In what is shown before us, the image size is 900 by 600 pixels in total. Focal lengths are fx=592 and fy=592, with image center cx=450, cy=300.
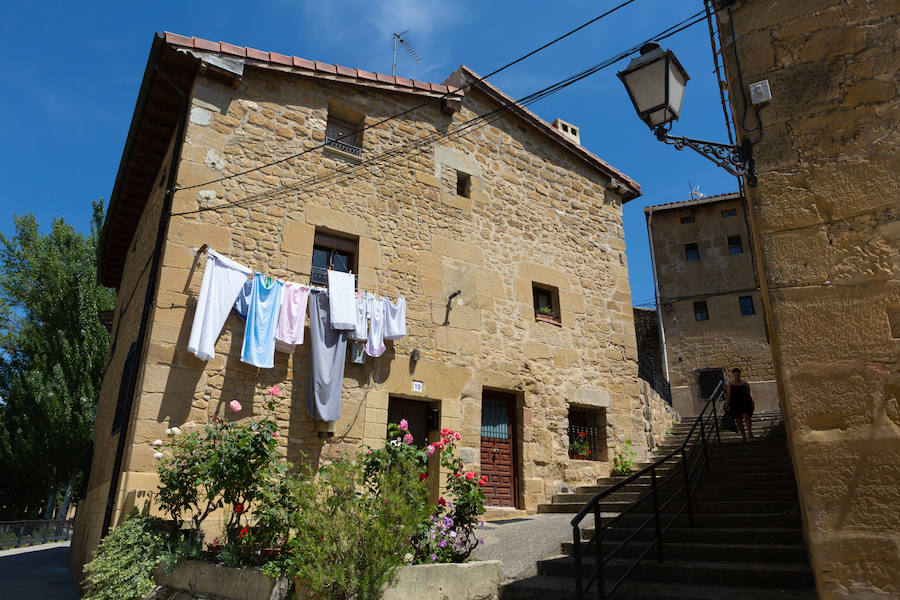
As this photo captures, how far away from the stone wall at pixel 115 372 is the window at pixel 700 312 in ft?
60.5

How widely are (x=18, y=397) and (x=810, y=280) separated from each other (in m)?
21.0

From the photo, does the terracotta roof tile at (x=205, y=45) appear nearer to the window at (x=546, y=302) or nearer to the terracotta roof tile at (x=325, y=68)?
the terracotta roof tile at (x=325, y=68)

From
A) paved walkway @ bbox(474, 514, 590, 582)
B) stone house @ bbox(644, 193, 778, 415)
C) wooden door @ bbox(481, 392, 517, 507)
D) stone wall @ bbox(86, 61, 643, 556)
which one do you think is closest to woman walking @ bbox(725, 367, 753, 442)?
stone wall @ bbox(86, 61, 643, 556)

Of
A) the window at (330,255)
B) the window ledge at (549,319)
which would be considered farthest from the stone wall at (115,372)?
the window ledge at (549,319)

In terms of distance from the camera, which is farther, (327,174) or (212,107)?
(327,174)

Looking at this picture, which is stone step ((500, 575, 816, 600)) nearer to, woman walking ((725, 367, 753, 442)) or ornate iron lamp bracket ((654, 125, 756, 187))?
ornate iron lamp bracket ((654, 125, 756, 187))

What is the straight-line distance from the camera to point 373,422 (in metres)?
8.46

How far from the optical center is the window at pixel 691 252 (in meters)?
22.6

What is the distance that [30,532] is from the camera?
15.7 m

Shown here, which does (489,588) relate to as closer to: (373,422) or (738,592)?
(738,592)

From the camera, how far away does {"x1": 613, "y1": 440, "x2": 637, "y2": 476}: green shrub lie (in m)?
10.7

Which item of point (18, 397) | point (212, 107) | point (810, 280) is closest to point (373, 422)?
point (212, 107)

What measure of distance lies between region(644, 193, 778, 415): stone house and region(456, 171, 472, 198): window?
13.6 m

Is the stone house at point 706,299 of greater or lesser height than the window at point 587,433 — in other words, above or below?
above
